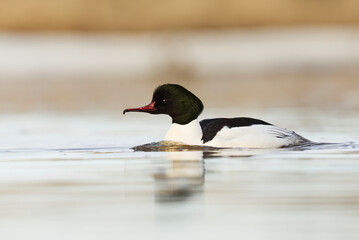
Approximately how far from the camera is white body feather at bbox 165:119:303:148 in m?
10.7

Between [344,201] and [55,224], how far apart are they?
5.69 feet

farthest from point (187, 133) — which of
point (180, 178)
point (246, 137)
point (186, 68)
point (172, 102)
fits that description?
point (186, 68)

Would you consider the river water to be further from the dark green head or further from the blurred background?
the blurred background

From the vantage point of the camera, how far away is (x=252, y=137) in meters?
10.7

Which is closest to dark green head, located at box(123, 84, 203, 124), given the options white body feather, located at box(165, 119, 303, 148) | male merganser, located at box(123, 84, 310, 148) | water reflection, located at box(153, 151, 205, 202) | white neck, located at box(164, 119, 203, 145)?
male merganser, located at box(123, 84, 310, 148)

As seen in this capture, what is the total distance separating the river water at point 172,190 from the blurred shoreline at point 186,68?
18.2ft

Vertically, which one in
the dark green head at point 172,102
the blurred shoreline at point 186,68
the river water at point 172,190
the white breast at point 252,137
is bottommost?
the river water at point 172,190

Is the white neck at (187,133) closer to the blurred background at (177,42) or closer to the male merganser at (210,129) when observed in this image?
the male merganser at (210,129)

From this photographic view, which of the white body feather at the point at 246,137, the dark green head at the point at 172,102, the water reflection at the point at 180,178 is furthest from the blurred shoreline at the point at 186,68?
the water reflection at the point at 180,178

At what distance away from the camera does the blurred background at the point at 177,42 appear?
25.7 meters

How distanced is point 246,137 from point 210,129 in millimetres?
340

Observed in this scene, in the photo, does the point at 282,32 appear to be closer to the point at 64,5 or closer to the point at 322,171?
the point at 64,5

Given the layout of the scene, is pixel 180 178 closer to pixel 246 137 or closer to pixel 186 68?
pixel 246 137

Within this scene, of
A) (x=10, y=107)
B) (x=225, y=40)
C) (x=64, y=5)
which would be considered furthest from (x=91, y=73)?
(x=10, y=107)
